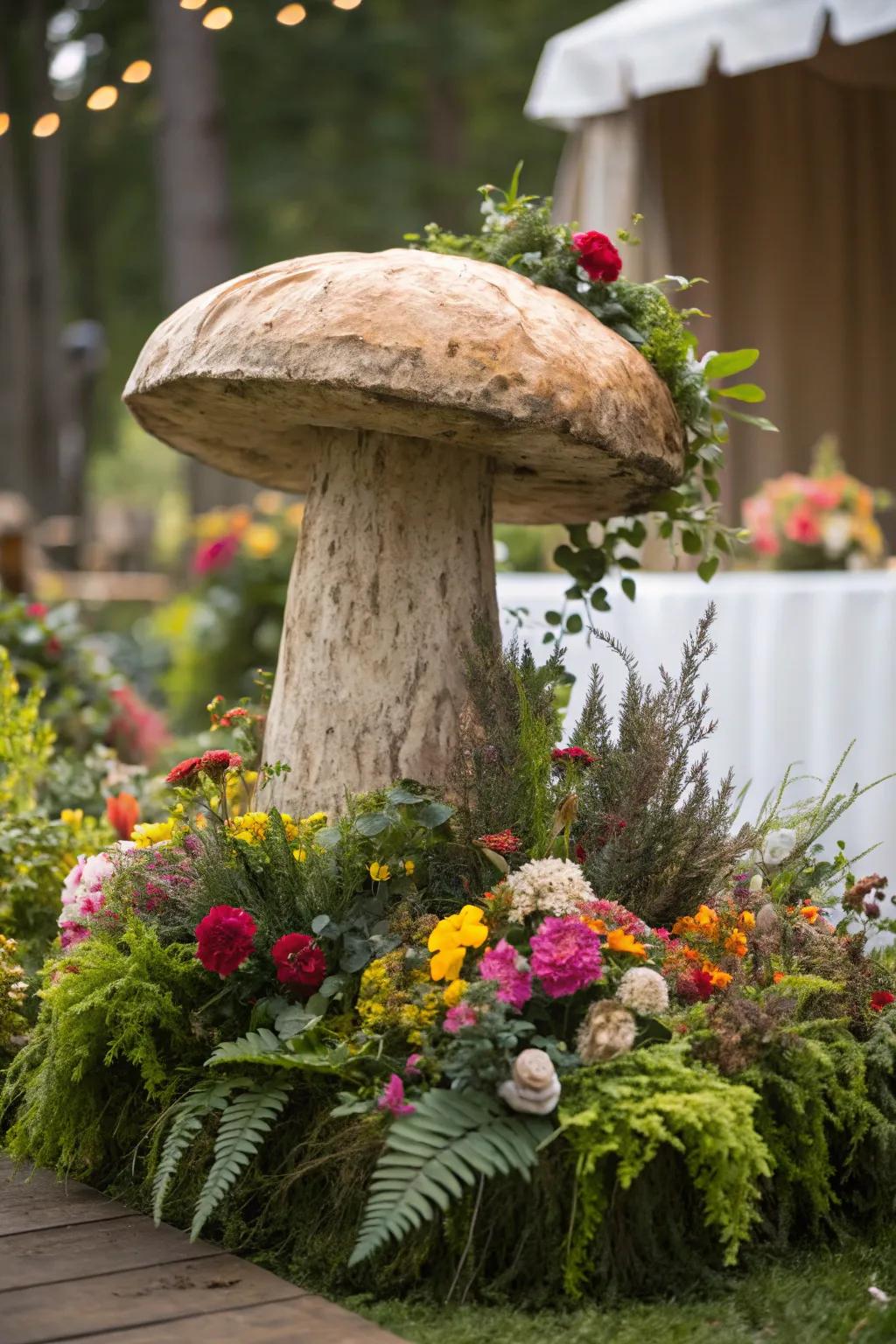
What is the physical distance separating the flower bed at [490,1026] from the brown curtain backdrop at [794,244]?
504cm

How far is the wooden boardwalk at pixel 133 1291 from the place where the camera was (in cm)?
206

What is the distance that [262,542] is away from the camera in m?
8.31

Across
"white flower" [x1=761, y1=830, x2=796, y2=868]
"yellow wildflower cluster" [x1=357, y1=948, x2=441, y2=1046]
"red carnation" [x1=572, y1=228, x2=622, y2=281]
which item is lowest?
"yellow wildflower cluster" [x1=357, y1=948, x2=441, y2=1046]

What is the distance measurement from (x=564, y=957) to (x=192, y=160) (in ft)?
35.8

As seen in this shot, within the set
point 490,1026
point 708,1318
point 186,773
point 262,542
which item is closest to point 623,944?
point 490,1026

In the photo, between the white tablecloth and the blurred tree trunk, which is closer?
the white tablecloth

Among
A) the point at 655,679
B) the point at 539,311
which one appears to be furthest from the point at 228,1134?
the point at 655,679

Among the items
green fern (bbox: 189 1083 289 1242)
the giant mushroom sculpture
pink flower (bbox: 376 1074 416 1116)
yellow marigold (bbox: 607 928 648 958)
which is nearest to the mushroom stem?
the giant mushroom sculpture

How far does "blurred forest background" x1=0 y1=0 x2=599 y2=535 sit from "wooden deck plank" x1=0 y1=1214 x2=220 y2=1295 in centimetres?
1355

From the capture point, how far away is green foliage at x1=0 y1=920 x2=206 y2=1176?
2633 mm

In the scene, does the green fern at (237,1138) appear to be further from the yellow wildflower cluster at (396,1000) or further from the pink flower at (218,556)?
the pink flower at (218,556)

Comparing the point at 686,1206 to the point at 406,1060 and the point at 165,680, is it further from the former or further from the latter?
the point at 165,680

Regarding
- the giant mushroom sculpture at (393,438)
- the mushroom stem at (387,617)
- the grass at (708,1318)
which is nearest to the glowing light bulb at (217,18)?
the giant mushroom sculpture at (393,438)

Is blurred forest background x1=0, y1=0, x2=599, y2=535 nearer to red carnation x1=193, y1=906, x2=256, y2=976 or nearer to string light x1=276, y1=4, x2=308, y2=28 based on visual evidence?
string light x1=276, y1=4, x2=308, y2=28
